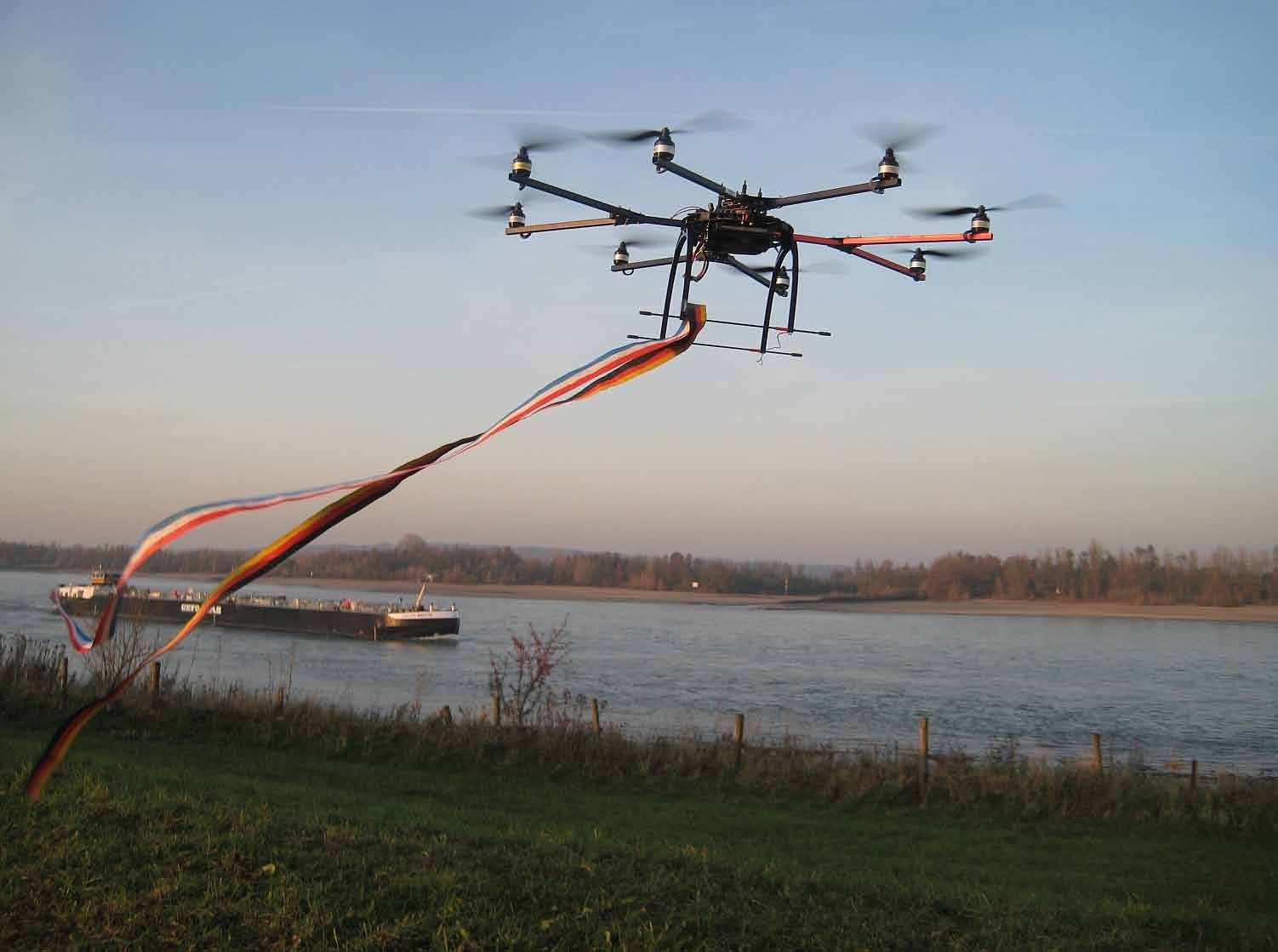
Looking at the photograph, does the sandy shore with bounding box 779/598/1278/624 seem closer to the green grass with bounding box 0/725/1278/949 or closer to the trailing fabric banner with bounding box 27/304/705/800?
the green grass with bounding box 0/725/1278/949

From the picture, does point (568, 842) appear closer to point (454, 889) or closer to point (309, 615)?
point (454, 889)

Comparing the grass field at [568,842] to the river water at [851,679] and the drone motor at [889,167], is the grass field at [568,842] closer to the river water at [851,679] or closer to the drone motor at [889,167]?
the drone motor at [889,167]

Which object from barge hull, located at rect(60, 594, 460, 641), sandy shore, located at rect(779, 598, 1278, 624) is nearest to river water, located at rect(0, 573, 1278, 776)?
barge hull, located at rect(60, 594, 460, 641)

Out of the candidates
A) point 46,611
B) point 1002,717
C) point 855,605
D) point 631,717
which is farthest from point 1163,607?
point 46,611

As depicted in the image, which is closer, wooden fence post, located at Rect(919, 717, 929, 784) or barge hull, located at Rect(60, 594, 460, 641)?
wooden fence post, located at Rect(919, 717, 929, 784)

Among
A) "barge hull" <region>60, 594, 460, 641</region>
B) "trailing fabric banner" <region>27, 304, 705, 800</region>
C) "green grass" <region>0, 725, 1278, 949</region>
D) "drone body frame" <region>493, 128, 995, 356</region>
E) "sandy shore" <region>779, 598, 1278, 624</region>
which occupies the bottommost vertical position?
"barge hull" <region>60, 594, 460, 641</region>

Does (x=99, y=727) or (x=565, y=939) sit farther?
(x=99, y=727)

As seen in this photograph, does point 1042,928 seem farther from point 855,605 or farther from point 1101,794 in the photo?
point 855,605
